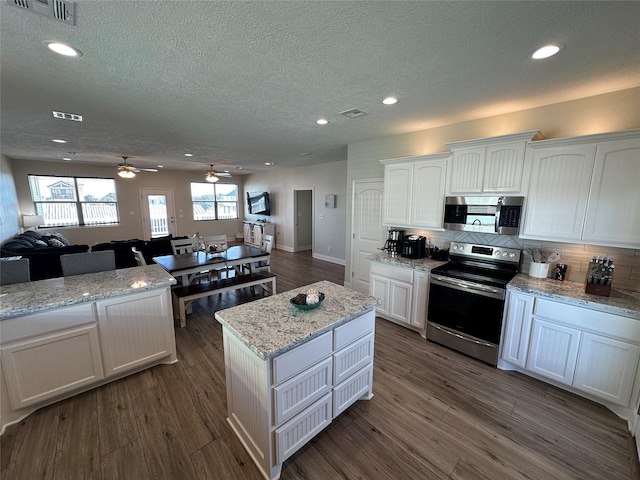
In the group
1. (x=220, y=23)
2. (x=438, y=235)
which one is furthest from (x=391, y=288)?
(x=220, y=23)

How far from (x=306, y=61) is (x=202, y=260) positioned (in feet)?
10.7

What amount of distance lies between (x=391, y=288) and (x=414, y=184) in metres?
1.42

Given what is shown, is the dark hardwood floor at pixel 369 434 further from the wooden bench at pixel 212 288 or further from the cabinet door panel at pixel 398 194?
the cabinet door panel at pixel 398 194

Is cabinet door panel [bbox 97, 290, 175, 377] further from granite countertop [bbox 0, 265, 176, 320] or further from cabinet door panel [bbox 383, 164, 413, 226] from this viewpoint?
cabinet door panel [bbox 383, 164, 413, 226]

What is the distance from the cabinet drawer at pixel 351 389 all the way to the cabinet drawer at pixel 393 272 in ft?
4.62

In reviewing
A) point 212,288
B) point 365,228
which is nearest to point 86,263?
point 212,288

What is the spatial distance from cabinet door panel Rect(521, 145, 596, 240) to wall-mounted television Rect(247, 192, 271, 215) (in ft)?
24.8

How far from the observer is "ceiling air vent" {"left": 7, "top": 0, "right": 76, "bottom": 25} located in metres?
1.27

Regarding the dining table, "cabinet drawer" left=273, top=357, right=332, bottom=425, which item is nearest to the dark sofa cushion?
the dining table

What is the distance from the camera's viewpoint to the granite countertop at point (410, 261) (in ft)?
10.4

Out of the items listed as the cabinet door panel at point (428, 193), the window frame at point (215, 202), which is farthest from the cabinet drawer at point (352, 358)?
the window frame at point (215, 202)

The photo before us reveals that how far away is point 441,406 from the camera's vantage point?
7.20ft

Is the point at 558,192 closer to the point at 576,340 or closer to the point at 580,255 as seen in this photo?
the point at 580,255

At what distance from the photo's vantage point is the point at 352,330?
1.92 m
